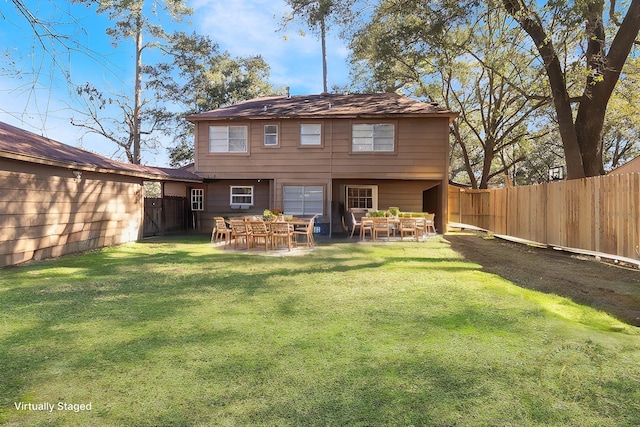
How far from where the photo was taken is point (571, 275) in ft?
21.4

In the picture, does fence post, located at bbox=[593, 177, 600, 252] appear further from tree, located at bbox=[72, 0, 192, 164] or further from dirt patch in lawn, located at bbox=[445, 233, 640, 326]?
tree, located at bbox=[72, 0, 192, 164]

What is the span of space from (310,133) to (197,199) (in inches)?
229

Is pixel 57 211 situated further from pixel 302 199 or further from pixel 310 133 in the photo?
pixel 310 133

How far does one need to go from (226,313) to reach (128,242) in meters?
8.59

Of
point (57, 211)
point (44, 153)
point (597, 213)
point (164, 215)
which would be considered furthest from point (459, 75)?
point (57, 211)

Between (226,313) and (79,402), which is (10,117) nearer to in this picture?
(79,402)

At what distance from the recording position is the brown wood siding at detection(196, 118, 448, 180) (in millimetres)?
13430

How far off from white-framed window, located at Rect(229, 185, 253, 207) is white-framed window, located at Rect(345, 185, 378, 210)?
4.21 metres

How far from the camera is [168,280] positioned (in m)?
5.80

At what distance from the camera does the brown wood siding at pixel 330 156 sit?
44.1ft

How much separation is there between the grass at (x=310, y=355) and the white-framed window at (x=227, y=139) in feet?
30.9

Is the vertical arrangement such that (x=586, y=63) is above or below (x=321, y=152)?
above

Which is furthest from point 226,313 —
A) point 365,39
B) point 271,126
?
point 365,39

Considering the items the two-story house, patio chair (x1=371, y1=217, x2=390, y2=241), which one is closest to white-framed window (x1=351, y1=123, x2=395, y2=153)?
the two-story house
